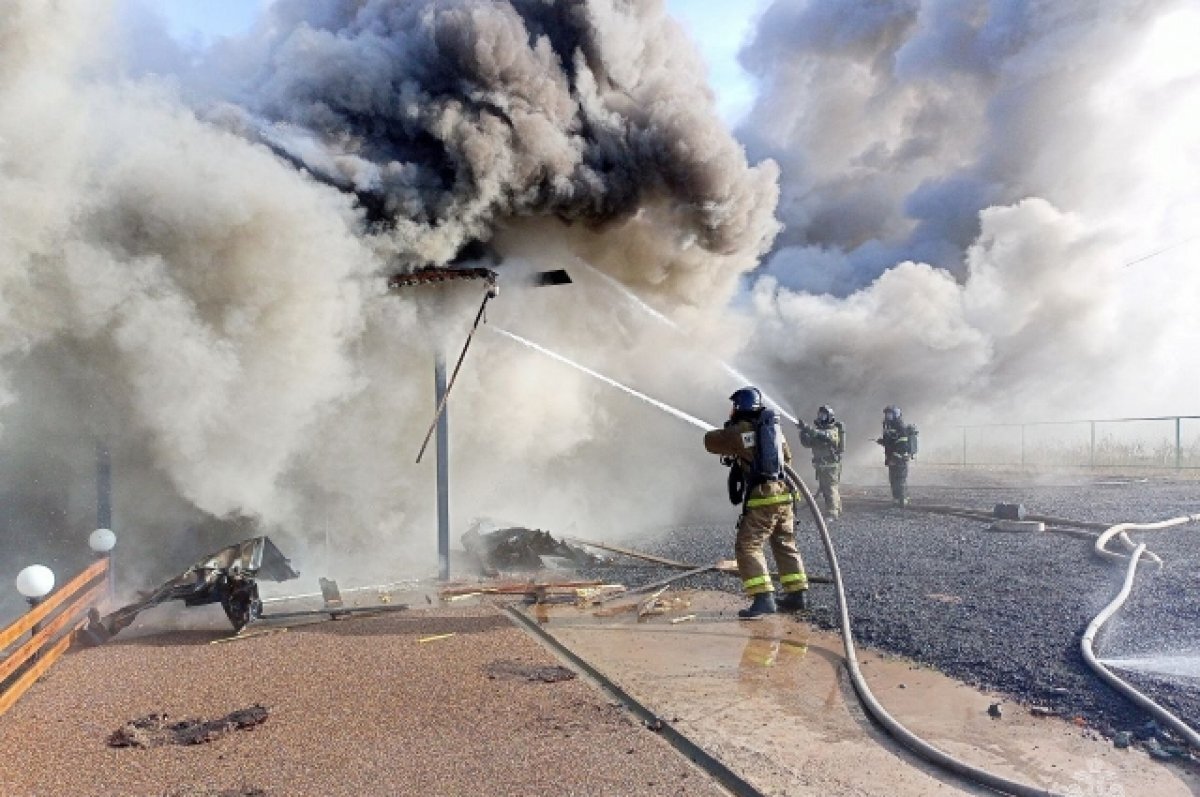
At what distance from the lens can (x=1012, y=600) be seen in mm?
6293

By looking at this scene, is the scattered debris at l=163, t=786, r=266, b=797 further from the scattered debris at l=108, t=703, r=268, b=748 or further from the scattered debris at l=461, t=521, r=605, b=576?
the scattered debris at l=461, t=521, r=605, b=576

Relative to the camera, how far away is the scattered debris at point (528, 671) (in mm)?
4832

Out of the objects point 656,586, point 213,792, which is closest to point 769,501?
point 656,586

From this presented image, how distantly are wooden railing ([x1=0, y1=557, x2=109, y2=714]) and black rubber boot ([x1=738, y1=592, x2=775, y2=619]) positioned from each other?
4.63m

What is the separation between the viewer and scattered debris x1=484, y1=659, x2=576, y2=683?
15.9 feet

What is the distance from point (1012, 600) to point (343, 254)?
6.81 m

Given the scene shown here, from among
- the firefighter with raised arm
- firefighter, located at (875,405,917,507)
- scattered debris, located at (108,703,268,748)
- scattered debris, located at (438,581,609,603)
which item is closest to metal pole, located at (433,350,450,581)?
scattered debris, located at (438,581,609,603)

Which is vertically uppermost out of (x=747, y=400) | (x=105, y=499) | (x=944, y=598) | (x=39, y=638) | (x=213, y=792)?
(x=747, y=400)

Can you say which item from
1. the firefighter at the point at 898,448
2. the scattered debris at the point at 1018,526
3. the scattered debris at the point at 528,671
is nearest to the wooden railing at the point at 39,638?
the scattered debris at the point at 528,671

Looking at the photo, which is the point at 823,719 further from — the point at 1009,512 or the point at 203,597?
the point at 1009,512

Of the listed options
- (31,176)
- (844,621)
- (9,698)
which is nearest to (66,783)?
(9,698)

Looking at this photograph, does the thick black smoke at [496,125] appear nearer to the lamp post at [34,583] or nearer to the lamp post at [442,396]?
the lamp post at [442,396]

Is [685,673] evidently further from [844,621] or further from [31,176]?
[31,176]

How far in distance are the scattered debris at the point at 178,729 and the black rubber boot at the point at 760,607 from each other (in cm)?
346
